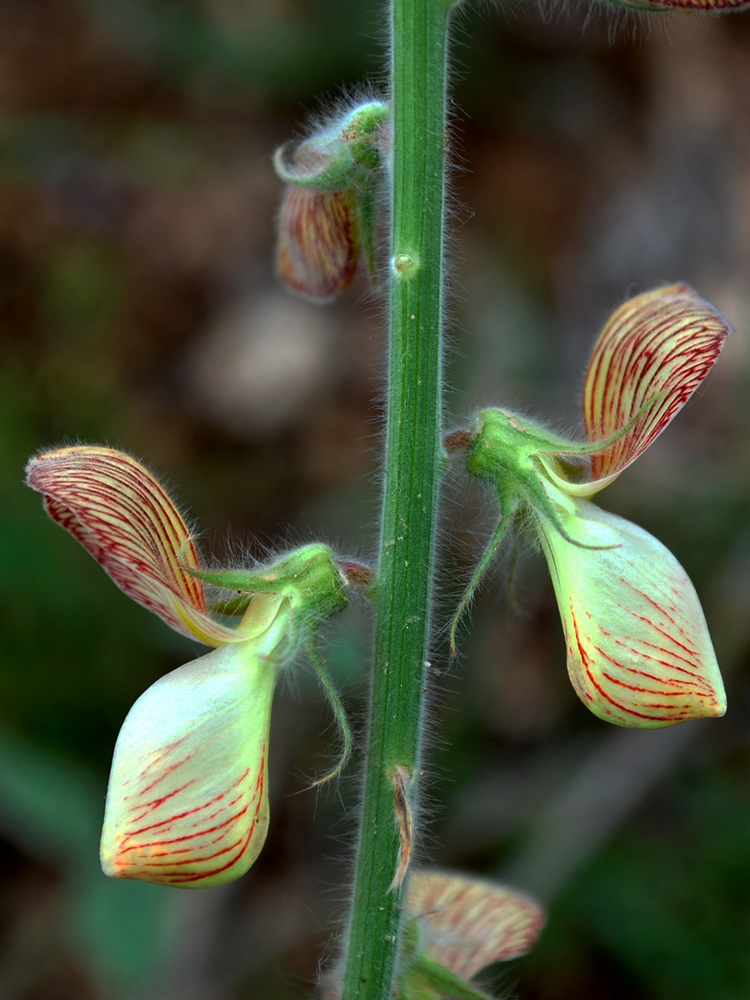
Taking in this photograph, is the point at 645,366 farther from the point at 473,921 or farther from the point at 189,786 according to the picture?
the point at 473,921

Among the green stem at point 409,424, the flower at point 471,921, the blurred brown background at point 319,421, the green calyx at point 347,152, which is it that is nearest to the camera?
the green stem at point 409,424

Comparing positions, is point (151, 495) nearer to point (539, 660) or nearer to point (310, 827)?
point (310, 827)

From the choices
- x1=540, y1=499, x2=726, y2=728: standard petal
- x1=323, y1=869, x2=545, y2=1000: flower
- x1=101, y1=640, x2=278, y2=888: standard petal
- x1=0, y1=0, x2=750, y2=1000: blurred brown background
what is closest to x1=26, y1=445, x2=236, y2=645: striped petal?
x1=101, y1=640, x2=278, y2=888: standard petal

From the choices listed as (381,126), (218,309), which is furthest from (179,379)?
(381,126)

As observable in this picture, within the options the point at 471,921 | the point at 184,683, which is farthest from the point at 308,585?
the point at 471,921

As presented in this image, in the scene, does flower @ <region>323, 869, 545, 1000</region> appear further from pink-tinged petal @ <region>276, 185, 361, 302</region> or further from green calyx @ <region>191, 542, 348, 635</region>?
pink-tinged petal @ <region>276, 185, 361, 302</region>

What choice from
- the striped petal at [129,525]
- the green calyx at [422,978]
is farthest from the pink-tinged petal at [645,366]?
the green calyx at [422,978]

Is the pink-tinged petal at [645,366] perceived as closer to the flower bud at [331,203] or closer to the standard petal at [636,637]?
the standard petal at [636,637]

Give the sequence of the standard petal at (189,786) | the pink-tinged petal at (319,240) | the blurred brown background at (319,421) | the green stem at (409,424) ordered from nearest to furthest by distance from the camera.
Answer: the standard petal at (189,786)
the green stem at (409,424)
the pink-tinged petal at (319,240)
the blurred brown background at (319,421)
